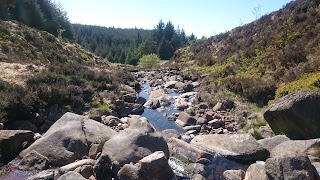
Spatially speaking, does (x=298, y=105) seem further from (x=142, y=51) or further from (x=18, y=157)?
(x=142, y=51)

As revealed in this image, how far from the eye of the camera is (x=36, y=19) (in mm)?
61062

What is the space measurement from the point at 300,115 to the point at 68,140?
8.94 meters

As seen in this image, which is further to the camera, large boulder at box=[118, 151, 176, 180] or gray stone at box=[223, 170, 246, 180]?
gray stone at box=[223, 170, 246, 180]

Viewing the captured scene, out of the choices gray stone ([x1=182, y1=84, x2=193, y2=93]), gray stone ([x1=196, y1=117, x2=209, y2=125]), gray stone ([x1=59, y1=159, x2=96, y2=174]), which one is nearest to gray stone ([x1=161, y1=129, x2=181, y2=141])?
gray stone ([x1=196, y1=117, x2=209, y2=125])

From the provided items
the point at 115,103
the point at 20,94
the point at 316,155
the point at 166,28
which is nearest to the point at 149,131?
the point at 316,155

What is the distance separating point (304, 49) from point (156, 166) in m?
19.7

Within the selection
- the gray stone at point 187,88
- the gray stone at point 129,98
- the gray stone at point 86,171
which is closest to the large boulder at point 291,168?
the gray stone at point 86,171

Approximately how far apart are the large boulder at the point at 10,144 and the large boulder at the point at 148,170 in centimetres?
451

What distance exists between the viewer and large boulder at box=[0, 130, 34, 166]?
1009 cm

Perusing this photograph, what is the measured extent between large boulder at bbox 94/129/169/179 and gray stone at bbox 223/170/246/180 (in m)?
2.18

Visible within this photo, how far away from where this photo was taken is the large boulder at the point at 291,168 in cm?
774

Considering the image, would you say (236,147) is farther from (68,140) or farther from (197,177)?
(68,140)

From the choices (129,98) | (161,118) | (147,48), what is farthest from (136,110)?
(147,48)

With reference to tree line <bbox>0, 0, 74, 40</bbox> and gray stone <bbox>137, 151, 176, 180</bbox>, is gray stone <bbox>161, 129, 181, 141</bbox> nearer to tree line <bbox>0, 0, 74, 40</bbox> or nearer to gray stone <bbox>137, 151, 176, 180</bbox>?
gray stone <bbox>137, 151, 176, 180</bbox>
